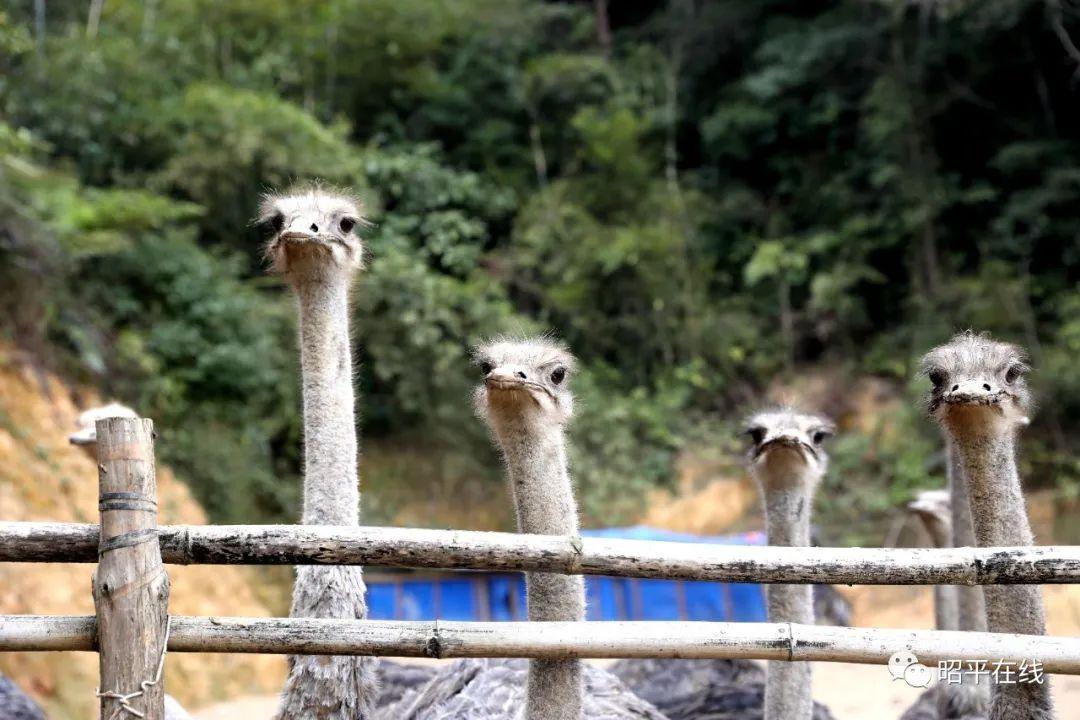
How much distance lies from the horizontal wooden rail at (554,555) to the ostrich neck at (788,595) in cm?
97

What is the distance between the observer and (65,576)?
6.61m

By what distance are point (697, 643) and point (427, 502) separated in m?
7.43

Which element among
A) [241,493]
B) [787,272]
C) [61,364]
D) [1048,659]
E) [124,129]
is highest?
[124,129]

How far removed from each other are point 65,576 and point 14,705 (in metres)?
3.07

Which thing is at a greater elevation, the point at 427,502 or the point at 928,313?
the point at 928,313

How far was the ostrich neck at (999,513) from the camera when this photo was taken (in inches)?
114

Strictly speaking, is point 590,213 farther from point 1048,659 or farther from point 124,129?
point 1048,659

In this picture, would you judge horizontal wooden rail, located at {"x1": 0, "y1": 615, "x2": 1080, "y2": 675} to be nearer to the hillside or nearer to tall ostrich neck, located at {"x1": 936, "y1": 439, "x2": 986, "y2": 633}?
tall ostrich neck, located at {"x1": 936, "y1": 439, "x2": 986, "y2": 633}

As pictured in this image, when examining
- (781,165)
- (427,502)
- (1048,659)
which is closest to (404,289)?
(427,502)

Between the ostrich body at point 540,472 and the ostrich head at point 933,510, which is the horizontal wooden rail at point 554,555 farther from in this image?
the ostrich head at point 933,510

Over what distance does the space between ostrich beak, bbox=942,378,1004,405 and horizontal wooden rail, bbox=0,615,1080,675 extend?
55cm

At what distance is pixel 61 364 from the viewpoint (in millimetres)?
7844
